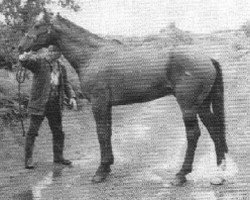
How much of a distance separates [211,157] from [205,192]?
1479mm

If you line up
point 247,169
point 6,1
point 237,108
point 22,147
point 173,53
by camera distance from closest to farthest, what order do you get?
point 173,53
point 247,169
point 22,147
point 6,1
point 237,108

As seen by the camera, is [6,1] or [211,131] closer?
[211,131]

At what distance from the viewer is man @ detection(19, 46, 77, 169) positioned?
667cm

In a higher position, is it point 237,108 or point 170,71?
point 170,71

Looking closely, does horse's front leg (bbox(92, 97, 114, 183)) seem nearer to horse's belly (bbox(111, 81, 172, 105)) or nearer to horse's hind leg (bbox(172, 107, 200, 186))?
horse's belly (bbox(111, 81, 172, 105))

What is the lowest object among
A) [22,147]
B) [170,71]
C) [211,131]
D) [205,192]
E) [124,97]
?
[22,147]

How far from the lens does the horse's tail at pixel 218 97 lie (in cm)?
589

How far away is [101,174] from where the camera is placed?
6016 millimetres

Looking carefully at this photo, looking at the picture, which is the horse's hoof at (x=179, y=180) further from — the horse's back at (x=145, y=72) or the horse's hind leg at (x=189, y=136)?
the horse's back at (x=145, y=72)

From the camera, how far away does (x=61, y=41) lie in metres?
6.26

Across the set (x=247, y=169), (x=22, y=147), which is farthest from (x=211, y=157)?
(x=22, y=147)

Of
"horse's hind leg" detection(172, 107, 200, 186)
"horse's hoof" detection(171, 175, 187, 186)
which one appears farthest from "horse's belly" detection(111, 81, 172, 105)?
"horse's hoof" detection(171, 175, 187, 186)

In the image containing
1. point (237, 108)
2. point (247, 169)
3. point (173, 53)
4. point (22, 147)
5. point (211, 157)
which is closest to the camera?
point (173, 53)

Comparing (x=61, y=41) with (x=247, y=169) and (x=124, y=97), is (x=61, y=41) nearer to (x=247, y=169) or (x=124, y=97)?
(x=124, y=97)
